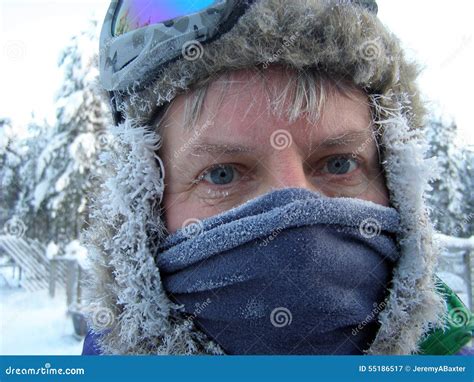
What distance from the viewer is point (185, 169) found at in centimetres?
74

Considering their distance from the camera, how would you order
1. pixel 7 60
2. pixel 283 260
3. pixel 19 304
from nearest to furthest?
pixel 283 260, pixel 7 60, pixel 19 304

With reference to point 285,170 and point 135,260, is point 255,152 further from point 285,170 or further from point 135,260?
point 135,260

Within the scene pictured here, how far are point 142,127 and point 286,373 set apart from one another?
501 millimetres

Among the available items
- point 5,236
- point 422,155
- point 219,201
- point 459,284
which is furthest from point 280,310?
point 5,236

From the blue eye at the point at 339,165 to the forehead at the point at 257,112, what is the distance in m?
0.05

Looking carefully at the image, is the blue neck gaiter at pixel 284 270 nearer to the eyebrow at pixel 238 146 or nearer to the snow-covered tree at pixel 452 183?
the eyebrow at pixel 238 146

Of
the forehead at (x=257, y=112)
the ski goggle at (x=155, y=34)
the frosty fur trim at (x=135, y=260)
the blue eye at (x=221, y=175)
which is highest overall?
the ski goggle at (x=155, y=34)

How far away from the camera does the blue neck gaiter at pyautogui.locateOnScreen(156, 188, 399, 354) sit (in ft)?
2.17

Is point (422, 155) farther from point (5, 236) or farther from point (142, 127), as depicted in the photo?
point (5, 236)

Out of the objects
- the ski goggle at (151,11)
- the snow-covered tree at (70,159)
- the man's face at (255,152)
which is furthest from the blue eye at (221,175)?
the snow-covered tree at (70,159)

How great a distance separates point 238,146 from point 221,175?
2.7 inches

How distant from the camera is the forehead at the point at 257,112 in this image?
27.2 inches

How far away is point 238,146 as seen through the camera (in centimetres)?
69

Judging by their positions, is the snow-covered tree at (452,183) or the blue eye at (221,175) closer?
the blue eye at (221,175)
